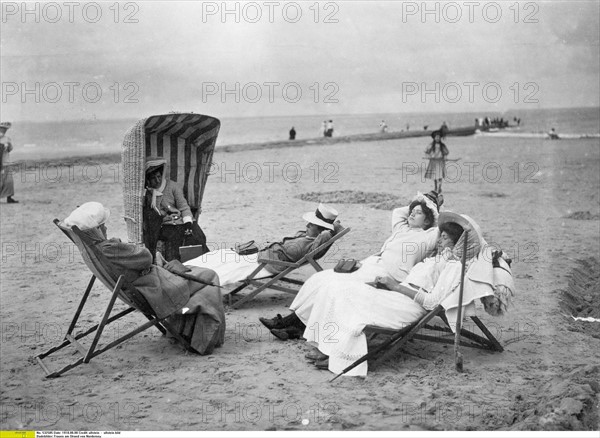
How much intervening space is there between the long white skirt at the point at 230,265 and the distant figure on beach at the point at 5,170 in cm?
724

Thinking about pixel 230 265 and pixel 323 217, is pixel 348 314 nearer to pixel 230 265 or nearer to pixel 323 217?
pixel 323 217

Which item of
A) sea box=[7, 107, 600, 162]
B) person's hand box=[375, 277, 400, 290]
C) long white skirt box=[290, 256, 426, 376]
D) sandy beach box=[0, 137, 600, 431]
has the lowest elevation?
sandy beach box=[0, 137, 600, 431]

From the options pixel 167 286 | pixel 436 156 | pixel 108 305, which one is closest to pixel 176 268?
pixel 167 286

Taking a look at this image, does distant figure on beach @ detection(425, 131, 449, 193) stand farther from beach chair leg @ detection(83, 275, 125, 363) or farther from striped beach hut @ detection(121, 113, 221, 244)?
beach chair leg @ detection(83, 275, 125, 363)

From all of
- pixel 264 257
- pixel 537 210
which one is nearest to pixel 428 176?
pixel 537 210

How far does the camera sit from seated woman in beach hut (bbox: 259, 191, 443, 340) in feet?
17.1

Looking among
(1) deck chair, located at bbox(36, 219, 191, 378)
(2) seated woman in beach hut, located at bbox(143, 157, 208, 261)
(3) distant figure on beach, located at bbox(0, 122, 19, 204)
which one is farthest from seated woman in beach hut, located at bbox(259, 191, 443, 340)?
(3) distant figure on beach, located at bbox(0, 122, 19, 204)

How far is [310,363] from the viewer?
481 centimetres

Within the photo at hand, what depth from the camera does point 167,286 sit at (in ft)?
16.1

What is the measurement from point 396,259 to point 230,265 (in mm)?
1690

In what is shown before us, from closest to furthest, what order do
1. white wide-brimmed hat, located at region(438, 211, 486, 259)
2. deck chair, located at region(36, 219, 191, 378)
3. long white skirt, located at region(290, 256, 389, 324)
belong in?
deck chair, located at region(36, 219, 191, 378), white wide-brimmed hat, located at region(438, 211, 486, 259), long white skirt, located at region(290, 256, 389, 324)

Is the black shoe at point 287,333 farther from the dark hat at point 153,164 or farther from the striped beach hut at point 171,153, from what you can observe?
the dark hat at point 153,164

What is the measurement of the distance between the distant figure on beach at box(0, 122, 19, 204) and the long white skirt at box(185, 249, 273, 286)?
23.7 feet

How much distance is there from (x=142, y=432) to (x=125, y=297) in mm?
1387
